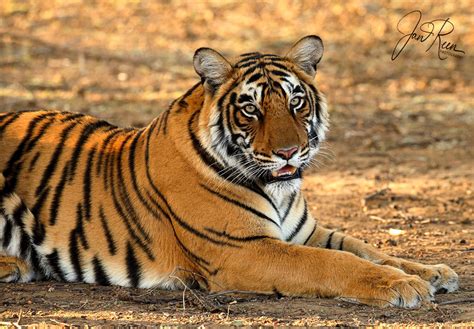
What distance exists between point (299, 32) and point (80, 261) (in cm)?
802

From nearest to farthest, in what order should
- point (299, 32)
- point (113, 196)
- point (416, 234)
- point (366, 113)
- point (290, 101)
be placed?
point (290, 101) < point (113, 196) < point (416, 234) < point (366, 113) < point (299, 32)

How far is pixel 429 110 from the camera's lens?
9.74 m

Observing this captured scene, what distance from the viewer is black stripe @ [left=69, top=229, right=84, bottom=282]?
5102mm

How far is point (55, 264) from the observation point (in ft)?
16.8

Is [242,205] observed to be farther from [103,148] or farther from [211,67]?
[103,148]

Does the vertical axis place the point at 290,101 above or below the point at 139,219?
above

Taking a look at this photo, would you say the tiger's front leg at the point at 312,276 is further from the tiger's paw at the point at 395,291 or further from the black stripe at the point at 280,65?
the black stripe at the point at 280,65

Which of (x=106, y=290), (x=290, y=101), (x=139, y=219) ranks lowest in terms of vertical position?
(x=106, y=290)

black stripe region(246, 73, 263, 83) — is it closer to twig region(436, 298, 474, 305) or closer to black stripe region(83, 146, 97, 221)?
black stripe region(83, 146, 97, 221)

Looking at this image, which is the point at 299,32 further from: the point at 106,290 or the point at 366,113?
the point at 106,290

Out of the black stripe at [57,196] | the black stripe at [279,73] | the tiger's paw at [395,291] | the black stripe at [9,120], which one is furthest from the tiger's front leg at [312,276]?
the black stripe at [9,120]

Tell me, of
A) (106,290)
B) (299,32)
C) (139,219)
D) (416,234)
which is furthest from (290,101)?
(299,32)

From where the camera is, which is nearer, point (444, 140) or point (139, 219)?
point (139, 219)

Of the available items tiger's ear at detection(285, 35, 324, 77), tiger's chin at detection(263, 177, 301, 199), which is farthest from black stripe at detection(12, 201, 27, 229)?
tiger's ear at detection(285, 35, 324, 77)
